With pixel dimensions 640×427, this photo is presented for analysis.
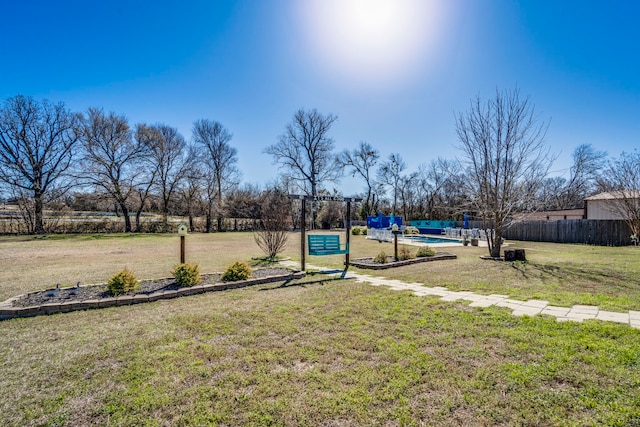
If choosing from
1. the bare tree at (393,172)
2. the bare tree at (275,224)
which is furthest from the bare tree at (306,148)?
the bare tree at (275,224)

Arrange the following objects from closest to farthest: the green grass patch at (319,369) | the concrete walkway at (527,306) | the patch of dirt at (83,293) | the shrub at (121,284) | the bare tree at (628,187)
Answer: the green grass patch at (319,369)
the concrete walkway at (527,306)
the patch of dirt at (83,293)
the shrub at (121,284)
the bare tree at (628,187)

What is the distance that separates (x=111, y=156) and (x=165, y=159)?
3.77 m

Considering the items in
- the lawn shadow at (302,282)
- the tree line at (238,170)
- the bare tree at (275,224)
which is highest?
the tree line at (238,170)

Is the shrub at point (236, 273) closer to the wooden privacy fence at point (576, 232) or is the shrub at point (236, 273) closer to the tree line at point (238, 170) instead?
the tree line at point (238, 170)

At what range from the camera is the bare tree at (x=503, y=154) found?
916 cm

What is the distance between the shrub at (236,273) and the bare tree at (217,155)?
23.1 m

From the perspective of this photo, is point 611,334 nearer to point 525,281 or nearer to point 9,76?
point 525,281

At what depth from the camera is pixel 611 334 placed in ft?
9.96

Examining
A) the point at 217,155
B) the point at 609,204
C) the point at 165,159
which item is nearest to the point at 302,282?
the point at 609,204

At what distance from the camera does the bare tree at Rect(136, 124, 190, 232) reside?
24.1 meters

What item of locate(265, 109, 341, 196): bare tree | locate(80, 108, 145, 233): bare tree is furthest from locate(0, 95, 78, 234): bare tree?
locate(265, 109, 341, 196): bare tree

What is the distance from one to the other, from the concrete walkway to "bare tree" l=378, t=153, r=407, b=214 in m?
30.6

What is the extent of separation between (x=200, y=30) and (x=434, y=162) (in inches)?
1178

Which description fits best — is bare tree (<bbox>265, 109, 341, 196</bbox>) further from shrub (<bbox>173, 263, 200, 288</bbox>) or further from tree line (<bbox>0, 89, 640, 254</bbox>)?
shrub (<bbox>173, 263, 200, 288</bbox>)
